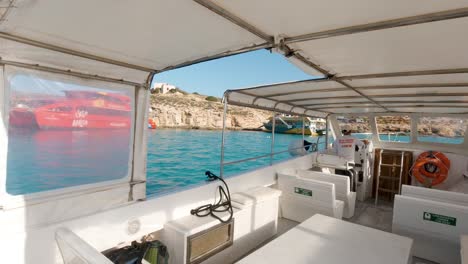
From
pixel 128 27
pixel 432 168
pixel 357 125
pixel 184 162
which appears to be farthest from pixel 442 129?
pixel 184 162

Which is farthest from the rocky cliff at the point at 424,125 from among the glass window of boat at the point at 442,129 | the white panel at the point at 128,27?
the white panel at the point at 128,27

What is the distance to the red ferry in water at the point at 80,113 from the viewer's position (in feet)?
6.55

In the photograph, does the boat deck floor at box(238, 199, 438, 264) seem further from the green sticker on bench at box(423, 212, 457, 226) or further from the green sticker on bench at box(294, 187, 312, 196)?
the green sticker on bench at box(423, 212, 457, 226)

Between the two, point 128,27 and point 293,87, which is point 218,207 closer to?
point 293,87

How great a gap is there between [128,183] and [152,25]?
1639mm

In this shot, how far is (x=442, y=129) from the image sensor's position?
5.91 metres

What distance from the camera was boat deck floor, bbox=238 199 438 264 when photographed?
3992 millimetres

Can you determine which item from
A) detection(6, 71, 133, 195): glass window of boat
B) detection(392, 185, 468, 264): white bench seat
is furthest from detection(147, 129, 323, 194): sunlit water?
detection(6, 71, 133, 195): glass window of boat

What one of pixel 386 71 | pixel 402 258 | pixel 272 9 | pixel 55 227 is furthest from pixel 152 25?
pixel 402 258

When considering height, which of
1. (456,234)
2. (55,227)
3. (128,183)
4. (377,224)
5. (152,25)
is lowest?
(377,224)

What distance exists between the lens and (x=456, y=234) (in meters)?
2.86

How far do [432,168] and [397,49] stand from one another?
16.0 feet

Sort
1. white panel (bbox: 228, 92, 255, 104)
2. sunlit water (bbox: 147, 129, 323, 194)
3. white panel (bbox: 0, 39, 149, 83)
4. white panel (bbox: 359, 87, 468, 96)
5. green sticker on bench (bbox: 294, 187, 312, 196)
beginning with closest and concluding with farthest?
white panel (bbox: 0, 39, 149, 83)
white panel (bbox: 359, 87, 468, 96)
white panel (bbox: 228, 92, 255, 104)
green sticker on bench (bbox: 294, 187, 312, 196)
sunlit water (bbox: 147, 129, 323, 194)

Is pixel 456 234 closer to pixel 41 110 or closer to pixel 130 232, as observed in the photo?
pixel 130 232
